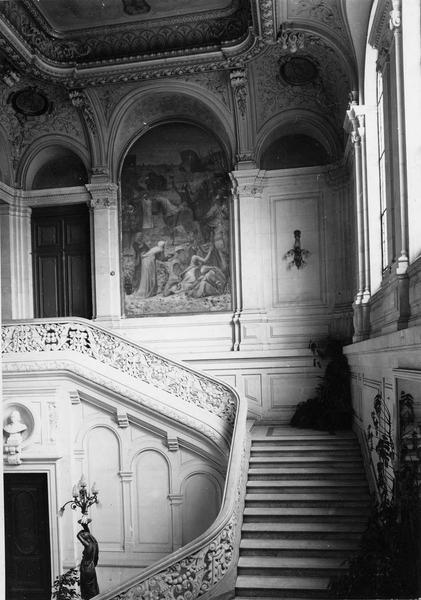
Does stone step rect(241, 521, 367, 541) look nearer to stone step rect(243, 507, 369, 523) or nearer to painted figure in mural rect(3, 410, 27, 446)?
stone step rect(243, 507, 369, 523)

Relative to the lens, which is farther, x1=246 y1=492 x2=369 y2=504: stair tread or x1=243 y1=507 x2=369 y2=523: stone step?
x1=246 y1=492 x2=369 y2=504: stair tread

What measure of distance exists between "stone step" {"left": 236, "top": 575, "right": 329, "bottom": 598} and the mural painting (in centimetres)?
641

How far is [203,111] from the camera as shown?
12.7 metres

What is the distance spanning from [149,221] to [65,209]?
207 cm

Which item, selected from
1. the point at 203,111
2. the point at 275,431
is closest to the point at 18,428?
the point at 275,431

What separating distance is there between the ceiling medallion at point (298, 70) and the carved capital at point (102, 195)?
4407 millimetres

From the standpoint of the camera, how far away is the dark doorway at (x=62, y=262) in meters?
13.3

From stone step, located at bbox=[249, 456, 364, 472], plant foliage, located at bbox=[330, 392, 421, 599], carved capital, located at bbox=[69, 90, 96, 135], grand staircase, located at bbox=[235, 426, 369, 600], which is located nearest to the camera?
plant foliage, located at bbox=[330, 392, 421, 599]

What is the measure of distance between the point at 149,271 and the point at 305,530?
22.6ft

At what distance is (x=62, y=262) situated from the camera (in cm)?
1332

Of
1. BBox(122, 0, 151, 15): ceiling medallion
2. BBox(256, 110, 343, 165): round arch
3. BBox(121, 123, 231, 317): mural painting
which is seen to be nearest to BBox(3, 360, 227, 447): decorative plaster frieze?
BBox(121, 123, 231, 317): mural painting

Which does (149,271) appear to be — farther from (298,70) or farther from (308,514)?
(308,514)

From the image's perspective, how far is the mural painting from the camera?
12.7 metres

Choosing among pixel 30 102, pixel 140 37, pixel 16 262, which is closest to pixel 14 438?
pixel 16 262
